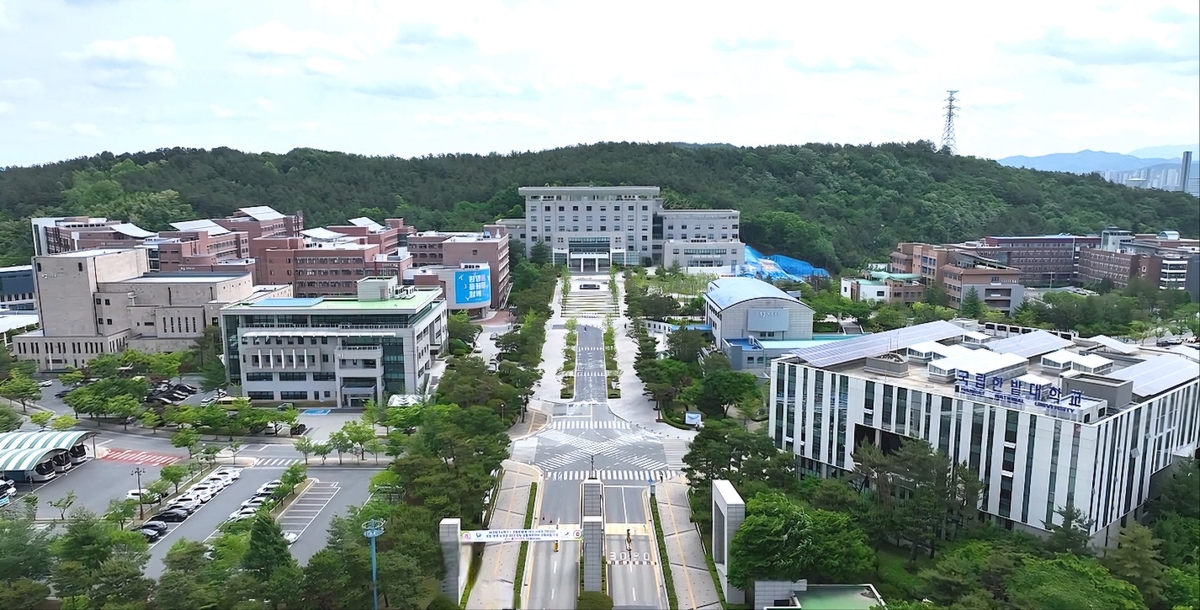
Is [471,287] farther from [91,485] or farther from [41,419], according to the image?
[91,485]

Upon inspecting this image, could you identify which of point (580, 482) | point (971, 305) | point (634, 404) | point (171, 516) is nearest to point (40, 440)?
point (171, 516)

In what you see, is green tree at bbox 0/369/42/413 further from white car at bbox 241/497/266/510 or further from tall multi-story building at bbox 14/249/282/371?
white car at bbox 241/497/266/510

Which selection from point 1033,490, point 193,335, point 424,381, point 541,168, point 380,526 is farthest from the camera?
point 541,168

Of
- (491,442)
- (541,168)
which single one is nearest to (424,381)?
(491,442)

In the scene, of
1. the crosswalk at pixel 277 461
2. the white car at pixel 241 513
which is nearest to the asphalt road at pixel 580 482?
the white car at pixel 241 513

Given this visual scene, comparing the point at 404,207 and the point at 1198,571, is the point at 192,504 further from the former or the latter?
the point at 404,207

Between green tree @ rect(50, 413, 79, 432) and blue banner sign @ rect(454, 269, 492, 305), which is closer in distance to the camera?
green tree @ rect(50, 413, 79, 432)

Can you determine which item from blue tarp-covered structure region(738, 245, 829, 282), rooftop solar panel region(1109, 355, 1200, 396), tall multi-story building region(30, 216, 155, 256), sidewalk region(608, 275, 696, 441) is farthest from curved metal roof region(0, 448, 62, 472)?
blue tarp-covered structure region(738, 245, 829, 282)
